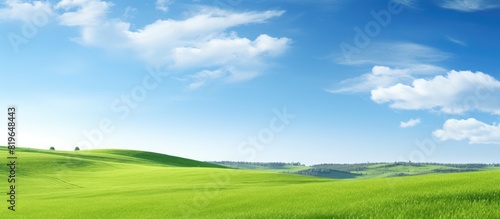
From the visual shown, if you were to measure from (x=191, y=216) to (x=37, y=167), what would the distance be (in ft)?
170

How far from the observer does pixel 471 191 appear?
19.0m

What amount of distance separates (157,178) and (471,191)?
133 ft

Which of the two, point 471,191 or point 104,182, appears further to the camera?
point 104,182

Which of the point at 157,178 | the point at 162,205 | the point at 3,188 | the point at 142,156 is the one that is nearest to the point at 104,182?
the point at 157,178

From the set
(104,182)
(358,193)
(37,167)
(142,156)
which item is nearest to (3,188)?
(104,182)

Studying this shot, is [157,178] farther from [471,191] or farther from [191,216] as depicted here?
[471,191]

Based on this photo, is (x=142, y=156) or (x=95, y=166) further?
(x=142, y=156)

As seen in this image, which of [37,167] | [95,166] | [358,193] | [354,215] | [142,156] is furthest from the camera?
[142,156]

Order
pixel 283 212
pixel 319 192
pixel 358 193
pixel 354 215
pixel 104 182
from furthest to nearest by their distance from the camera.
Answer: pixel 104 182 < pixel 319 192 < pixel 358 193 < pixel 283 212 < pixel 354 215

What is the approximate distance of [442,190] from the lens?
20.0 metres

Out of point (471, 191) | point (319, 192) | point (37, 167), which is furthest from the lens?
point (37, 167)

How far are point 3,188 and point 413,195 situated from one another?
130ft

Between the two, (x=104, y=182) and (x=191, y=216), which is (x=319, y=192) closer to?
(x=191, y=216)

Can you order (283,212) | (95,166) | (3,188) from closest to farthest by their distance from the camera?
(283,212) → (3,188) → (95,166)
